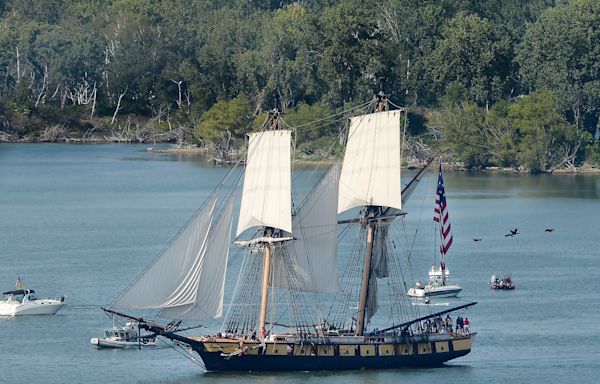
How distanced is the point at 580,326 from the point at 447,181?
244 ft

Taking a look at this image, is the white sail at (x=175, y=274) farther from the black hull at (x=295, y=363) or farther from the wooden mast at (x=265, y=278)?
the wooden mast at (x=265, y=278)

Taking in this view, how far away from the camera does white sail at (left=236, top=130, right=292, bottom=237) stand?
78.2 meters

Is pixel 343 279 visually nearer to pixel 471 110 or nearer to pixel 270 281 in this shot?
pixel 270 281

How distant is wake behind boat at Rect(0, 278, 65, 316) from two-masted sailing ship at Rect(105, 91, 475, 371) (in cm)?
960

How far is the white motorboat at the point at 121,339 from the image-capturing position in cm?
8162

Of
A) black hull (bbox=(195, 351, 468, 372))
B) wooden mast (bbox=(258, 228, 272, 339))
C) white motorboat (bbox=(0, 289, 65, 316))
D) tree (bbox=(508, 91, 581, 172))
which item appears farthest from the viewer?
tree (bbox=(508, 91, 581, 172))

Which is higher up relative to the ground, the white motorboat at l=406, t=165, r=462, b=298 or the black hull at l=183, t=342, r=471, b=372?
the white motorboat at l=406, t=165, r=462, b=298

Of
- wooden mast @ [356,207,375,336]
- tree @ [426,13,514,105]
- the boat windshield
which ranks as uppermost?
tree @ [426,13,514,105]

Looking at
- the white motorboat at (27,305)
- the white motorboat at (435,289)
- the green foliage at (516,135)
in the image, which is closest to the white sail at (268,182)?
the white motorboat at (27,305)

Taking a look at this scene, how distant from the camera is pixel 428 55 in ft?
627

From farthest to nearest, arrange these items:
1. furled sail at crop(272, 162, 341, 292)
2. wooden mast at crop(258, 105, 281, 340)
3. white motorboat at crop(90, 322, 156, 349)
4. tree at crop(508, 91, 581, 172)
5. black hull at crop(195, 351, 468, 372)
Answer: tree at crop(508, 91, 581, 172)
white motorboat at crop(90, 322, 156, 349)
furled sail at crop(272, 162, 341, 292)
wooden mast at crop(258, 105, 281, 340)
black hull at crop(195, 351, 468, 372)

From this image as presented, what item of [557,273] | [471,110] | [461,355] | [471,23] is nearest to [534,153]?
[471,110]

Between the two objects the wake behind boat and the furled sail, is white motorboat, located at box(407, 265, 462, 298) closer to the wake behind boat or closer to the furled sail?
the furled sail

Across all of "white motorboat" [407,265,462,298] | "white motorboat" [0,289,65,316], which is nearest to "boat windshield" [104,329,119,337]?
"white motorboat" [0,289,65,316]
